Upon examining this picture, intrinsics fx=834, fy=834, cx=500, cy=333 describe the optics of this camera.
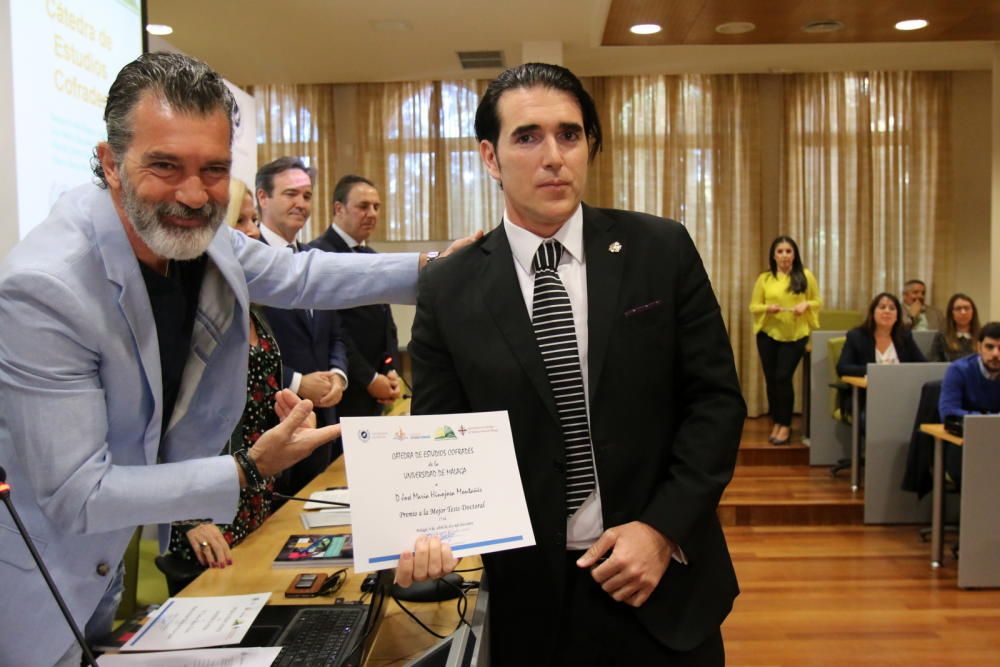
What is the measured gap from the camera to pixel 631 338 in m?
1.37

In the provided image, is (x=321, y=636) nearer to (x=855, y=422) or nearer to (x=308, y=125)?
(x=855, y=422)

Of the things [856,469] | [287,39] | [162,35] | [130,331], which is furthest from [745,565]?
[162,35]

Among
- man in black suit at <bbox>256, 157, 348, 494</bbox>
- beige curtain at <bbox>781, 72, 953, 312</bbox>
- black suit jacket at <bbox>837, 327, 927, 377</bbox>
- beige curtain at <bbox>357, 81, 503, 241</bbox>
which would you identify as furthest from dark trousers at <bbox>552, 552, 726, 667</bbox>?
beige curtain at <bbox>781, 72, 953, 312</bbox>

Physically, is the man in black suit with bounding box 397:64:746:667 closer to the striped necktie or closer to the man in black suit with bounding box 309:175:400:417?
the striped necktie

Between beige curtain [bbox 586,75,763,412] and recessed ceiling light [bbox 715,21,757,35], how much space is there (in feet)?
10.1

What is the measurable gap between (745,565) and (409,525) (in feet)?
13.2

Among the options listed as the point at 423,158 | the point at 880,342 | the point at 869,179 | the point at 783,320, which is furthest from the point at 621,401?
the point at 869,179

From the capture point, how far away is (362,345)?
407cm

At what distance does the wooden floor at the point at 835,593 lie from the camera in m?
3.59

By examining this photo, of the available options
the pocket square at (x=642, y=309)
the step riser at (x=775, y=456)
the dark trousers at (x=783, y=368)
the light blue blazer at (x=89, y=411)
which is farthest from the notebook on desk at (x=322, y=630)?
the dark trousers at (x=783, y=368)

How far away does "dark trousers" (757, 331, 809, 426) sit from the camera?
281 inches

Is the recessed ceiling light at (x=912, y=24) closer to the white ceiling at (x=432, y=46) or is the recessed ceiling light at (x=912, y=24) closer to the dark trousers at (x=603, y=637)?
the white ceiling at (x=432, y=46)

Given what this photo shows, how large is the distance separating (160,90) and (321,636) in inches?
38.3

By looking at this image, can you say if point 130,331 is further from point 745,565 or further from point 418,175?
point 418,175
